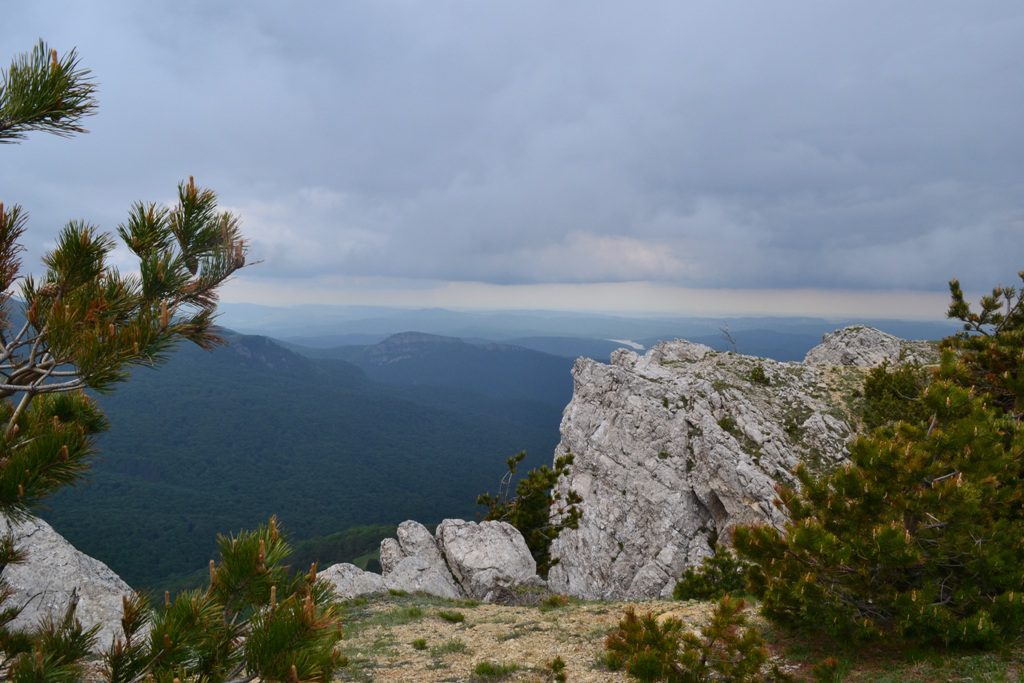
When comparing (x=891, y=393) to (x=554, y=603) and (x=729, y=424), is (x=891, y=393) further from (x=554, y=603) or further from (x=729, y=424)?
(x=554, y=603)

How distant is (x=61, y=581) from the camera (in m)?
16.7

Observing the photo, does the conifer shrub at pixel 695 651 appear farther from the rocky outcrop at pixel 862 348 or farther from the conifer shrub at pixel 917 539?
the rocky outcrop at pixel 862 348

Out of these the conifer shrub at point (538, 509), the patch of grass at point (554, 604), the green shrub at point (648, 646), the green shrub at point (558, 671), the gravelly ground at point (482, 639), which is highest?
the green shrub at point (648, 646)

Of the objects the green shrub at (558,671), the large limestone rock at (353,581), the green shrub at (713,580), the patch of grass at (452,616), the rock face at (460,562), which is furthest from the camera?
the rock face at (460,562)

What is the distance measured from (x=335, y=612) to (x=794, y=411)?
1705 inches

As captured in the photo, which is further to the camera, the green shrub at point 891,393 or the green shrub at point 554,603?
the green shrub at point 891,393

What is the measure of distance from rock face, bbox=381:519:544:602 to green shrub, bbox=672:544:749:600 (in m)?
10.3

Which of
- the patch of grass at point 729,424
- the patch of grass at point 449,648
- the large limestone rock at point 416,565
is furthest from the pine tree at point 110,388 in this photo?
the patch of grass at point 729,424

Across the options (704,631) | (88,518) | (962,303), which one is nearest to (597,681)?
(704,631)

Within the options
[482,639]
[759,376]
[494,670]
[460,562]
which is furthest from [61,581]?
[759,376]

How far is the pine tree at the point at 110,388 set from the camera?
14.8 feet

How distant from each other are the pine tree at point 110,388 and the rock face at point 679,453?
111 ft

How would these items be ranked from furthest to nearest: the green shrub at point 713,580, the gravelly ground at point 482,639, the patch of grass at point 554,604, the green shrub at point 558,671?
the green shrub at point 713,580 → the patch of grass at point 554,604 → the gravelly ground at point 482,639 → the green shrub at point 558,671

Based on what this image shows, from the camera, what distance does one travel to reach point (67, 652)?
15.7 feet
